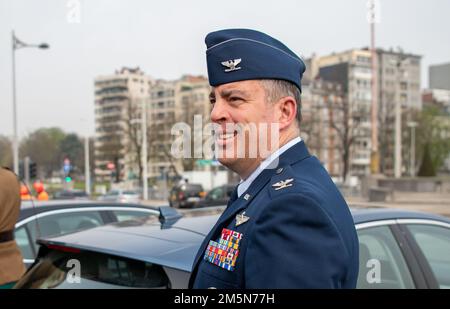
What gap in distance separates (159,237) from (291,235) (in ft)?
5.16

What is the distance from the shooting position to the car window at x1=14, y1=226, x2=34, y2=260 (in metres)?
5.03

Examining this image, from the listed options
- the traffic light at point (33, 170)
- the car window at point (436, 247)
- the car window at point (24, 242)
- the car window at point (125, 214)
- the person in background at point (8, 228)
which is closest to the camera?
the car window at point (436, 247)

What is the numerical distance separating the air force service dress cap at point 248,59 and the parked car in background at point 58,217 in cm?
367

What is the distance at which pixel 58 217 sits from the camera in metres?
5.41

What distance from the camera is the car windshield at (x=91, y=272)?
8.27ft

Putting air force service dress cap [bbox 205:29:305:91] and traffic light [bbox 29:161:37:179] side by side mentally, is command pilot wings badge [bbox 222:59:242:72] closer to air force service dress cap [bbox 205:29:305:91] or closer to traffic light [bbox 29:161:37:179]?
air force service dress cap [bbox 205:29:305:91]

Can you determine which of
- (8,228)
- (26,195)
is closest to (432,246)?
(8,228)

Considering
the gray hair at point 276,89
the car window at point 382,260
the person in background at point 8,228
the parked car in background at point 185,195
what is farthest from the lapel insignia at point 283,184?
the parked car in background at point 185,195

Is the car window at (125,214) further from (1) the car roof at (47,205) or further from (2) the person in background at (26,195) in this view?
(2) the person in background at (26,195)

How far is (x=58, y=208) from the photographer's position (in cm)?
543

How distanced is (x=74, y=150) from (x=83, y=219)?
32935 mm

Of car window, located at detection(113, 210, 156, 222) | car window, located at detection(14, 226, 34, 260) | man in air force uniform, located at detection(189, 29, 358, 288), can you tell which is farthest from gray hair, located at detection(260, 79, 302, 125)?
car window, located at detection(113, 210, 156, 222)
